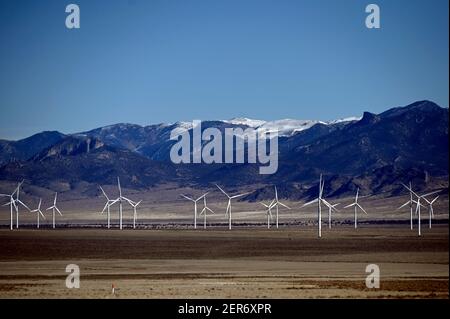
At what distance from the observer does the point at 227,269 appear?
71125 millimetres

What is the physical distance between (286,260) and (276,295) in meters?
33.1

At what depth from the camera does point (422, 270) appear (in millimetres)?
67688

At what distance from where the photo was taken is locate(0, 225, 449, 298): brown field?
50.5 metres

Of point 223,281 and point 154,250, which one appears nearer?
point 223,281

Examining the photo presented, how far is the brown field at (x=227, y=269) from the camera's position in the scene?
166 feet

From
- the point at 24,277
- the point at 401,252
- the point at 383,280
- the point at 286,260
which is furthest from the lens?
the point at 401,252

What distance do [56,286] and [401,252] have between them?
4597 cm

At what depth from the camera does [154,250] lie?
325 ft

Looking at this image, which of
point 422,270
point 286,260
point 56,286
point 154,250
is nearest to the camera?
point 56,286
